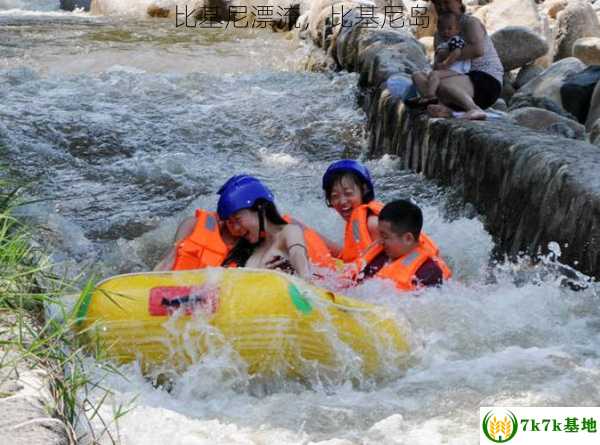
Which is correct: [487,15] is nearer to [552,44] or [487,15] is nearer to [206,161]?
[552,44]

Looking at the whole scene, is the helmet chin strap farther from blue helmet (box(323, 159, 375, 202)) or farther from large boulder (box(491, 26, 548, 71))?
large boulder (box(491, 26, 548, 71))

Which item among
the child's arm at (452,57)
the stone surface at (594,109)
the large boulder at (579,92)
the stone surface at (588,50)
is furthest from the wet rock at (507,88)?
the child's arm at (452,57)

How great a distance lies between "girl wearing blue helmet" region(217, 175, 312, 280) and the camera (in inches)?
205

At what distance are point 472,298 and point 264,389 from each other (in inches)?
50.1

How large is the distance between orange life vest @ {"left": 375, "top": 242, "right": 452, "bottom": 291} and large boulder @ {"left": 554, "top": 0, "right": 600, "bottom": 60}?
866 centimetres

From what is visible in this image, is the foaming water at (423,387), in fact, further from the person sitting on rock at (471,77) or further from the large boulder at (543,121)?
the large boulder at (543,121)

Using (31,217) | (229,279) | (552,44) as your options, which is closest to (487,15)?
(552,44)

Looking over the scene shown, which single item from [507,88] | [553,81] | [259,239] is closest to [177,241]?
[259,239]

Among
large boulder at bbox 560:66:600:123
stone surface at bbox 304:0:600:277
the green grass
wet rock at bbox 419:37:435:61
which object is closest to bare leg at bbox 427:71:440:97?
stone surface at bbox 304:0:600:277

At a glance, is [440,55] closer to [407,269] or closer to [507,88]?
[407,269]

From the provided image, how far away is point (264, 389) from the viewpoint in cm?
431

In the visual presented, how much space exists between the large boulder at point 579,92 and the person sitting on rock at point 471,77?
7.24 ft

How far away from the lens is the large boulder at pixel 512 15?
1345cm

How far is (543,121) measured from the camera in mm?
8391
